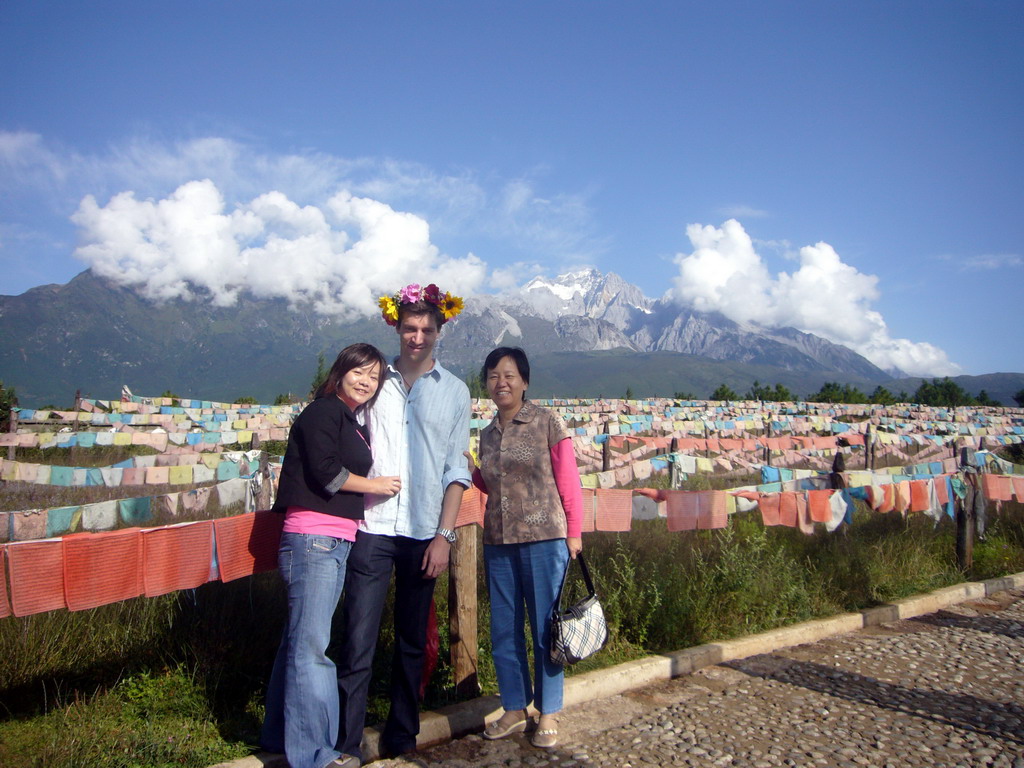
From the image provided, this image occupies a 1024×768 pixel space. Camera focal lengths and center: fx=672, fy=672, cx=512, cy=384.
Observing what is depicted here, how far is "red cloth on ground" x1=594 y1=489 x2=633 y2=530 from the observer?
649cm

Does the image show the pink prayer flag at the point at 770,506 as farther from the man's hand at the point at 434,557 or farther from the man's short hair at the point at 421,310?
the man's short hair at the point at 421,310

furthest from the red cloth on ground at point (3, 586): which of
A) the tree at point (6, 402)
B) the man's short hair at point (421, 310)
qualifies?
the tree at point (6, 402)

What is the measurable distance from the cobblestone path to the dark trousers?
232 millimetres

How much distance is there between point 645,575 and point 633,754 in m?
2.42

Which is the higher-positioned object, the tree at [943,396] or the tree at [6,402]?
the tree at [943,396]

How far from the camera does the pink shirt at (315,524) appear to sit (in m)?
3.07

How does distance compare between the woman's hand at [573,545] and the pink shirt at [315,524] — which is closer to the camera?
the pink shirt at [315,524]

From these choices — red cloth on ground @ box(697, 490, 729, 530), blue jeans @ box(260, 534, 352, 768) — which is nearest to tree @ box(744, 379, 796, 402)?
red cloth on ground @ box(697, 490, 729, 530)

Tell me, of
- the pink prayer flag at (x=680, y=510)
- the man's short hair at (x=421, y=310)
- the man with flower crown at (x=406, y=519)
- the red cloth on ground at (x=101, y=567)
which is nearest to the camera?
the man with flower crown at (x=406, y=519)

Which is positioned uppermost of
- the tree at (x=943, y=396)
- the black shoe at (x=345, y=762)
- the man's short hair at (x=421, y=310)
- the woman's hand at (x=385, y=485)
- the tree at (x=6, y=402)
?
the tree at (x=943, y=396)

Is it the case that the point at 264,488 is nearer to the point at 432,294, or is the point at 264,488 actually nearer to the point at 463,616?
the point at 463,616

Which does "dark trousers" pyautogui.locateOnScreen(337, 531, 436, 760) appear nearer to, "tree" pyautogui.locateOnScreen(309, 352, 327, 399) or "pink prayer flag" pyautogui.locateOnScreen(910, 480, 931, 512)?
"tree" pyautogui.locateOnScreen(309, 352, 327, 399)

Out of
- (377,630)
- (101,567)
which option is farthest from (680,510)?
(101,567)

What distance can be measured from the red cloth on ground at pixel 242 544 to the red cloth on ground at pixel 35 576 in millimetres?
741
